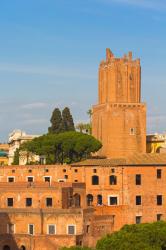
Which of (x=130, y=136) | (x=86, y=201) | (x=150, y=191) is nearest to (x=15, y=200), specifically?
(x=86, y=201)

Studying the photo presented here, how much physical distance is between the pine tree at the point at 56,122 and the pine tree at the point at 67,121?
22.2 inches

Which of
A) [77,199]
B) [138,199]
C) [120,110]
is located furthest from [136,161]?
[120,110]

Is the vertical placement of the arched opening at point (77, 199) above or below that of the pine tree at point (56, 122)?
below

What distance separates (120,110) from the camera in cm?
9012

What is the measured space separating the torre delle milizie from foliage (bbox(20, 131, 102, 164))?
351cm

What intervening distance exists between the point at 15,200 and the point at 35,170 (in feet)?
25.3

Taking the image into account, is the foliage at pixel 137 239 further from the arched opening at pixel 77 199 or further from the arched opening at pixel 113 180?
the arched opening at pixel 113 180

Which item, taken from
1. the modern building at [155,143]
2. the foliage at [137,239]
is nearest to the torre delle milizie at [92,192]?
the foliage at [137,239]

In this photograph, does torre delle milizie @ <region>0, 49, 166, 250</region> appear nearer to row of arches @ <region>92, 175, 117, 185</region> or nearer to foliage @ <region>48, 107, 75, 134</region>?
row of arches @ <region>92, 175, 117, 185</region>

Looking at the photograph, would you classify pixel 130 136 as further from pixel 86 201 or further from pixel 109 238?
pixel 109 238

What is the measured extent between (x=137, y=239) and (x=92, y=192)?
17031 mm

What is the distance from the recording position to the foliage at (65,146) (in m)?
86.3

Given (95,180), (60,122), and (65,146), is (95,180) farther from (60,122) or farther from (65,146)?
(60,122)

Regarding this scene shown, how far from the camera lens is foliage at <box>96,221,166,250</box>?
2365 inches
